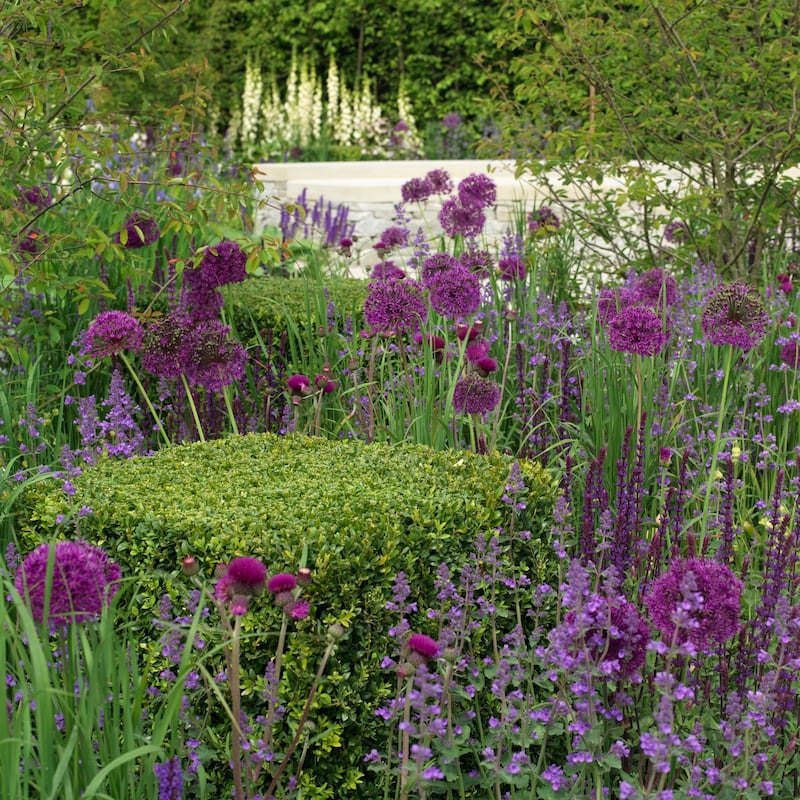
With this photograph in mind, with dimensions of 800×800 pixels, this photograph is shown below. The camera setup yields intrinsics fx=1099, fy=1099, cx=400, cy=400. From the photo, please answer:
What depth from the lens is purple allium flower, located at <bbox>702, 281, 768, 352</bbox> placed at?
361cm

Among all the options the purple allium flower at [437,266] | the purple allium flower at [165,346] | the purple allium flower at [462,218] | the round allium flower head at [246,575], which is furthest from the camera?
the purple allium flower at [462,218]

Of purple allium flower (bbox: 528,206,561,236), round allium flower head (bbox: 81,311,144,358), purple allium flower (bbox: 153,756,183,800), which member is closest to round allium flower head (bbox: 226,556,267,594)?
purple allium flower (bbox: 153,756,183,800)

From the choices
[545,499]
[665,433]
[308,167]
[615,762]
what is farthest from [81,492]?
[308,167]

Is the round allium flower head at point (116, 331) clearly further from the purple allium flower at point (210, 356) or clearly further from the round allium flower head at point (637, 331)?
the round allium flower head at point (637, 331)

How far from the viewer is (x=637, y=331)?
11.4ft

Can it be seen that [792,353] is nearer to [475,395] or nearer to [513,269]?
[513,269]

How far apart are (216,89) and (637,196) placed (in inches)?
471

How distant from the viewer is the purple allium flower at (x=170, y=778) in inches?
85.0

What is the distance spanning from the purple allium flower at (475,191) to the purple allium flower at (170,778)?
10.6 ft

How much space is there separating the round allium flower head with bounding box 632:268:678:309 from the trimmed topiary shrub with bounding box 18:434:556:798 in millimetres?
1526

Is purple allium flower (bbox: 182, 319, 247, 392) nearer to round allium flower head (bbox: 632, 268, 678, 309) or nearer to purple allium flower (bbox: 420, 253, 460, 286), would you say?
purple allium flower (bbox: 420, 253, 460, 286)

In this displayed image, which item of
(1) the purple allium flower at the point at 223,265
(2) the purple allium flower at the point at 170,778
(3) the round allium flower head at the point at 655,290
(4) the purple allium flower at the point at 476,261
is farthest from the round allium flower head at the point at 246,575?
(4) the purple allium flower at the point at 476,261

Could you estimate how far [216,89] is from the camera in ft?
53.3

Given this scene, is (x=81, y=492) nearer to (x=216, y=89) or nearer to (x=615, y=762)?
(x=615, y=762)
